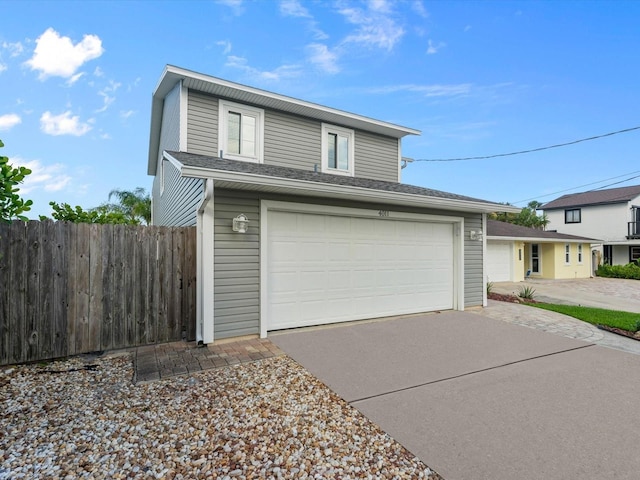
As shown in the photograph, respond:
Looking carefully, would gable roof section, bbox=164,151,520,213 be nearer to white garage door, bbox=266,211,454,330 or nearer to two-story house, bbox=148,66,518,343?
two-story house, bbox=148,66,518,343

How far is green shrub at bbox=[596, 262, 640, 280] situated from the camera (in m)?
17.9

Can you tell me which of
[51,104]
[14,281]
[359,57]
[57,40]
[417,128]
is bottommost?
[14,281]

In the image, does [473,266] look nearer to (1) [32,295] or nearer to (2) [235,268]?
(2) [235,268]

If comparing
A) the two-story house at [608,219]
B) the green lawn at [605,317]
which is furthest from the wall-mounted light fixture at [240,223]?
the two-story house at [608,219]

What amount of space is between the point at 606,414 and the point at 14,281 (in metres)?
6.79

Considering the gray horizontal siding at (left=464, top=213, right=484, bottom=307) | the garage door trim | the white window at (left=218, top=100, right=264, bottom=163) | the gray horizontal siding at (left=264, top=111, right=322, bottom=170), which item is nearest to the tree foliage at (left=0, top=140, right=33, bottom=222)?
the garage door trim

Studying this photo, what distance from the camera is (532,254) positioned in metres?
18.4

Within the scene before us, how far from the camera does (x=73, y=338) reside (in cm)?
439

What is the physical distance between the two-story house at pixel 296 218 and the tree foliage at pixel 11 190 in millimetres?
1704

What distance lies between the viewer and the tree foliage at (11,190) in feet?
9.43

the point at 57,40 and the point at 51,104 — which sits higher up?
the point at 57,40

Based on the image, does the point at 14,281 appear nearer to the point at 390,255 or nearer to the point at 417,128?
the point at 390,255

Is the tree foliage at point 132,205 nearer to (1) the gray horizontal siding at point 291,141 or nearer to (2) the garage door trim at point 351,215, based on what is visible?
(1) the gray horizontal siding at point 291,141

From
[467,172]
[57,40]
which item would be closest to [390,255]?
Answer: [57,40]
